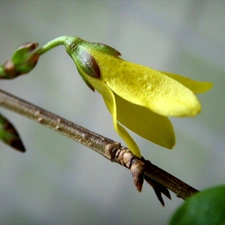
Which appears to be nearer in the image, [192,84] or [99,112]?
[192,84]

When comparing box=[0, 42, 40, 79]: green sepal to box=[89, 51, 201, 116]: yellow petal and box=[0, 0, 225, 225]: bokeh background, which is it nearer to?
box=[89, 51, 201, 116]: yellow petal

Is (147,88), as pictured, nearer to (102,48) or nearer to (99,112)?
(102,48)

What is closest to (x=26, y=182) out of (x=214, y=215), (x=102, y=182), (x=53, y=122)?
(x=102, y=182)

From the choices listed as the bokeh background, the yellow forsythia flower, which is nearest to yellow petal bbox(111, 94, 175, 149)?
the yellow forsythia flower

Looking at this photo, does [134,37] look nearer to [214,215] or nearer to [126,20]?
[126,20]

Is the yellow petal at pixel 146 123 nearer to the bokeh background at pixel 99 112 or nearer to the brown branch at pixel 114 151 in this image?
the brown branch at pixel 114 151

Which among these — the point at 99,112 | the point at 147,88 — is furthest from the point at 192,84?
the point at 99,112
